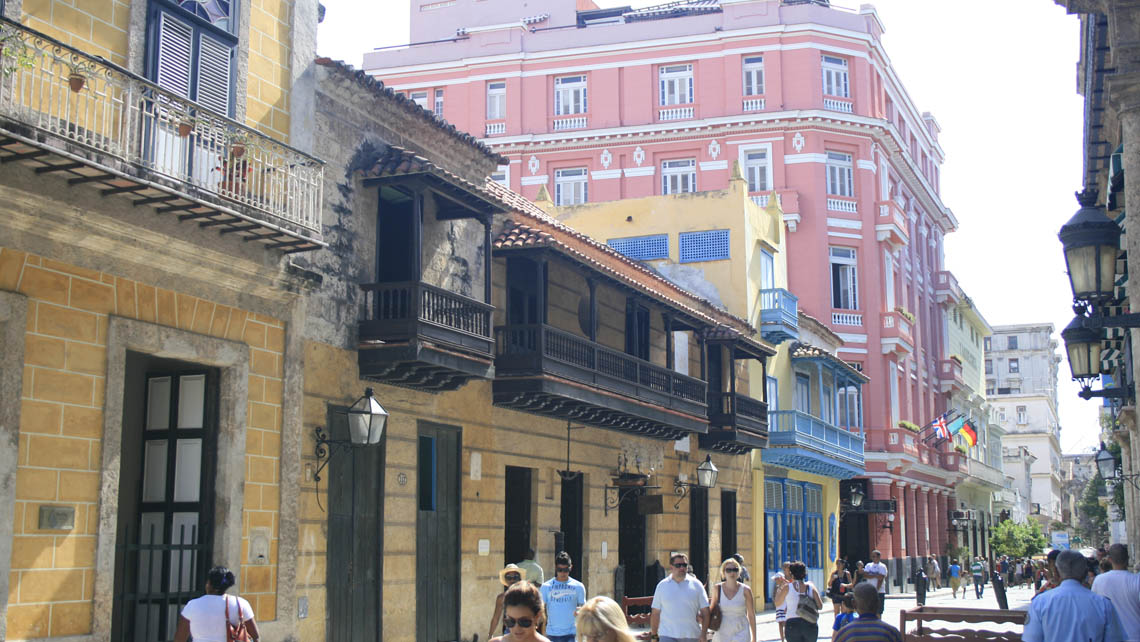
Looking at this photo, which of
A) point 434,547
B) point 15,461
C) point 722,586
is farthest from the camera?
point 434,547

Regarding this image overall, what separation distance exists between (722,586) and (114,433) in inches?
231

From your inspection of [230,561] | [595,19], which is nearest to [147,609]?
[230,561]

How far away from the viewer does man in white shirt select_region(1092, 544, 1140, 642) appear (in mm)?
9750

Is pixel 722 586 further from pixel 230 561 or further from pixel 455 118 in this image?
pixel 455 118

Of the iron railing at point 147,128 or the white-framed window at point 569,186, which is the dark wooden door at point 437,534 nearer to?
the iron railing at point 147,128

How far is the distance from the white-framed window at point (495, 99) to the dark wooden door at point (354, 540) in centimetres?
2889

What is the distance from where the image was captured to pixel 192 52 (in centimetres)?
1356

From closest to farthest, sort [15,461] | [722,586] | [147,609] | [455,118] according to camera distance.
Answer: [15,461], [722,586], [147,609], [455,118]

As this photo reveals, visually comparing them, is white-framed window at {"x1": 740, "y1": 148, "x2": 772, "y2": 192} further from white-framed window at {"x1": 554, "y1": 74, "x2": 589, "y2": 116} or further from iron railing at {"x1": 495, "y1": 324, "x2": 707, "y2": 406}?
iron railing at {"x1": 495, "y1": 324, "x2": 707, "y2": 406}

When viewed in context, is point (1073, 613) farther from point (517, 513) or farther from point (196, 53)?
Result: point (517, 513)

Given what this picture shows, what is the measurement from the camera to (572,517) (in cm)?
2216

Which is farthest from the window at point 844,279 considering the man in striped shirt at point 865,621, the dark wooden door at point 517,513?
the man in striped shirt at point 865,621

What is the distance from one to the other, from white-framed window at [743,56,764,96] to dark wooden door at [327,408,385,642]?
29.3 metres

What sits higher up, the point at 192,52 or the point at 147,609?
the point at 192,52
